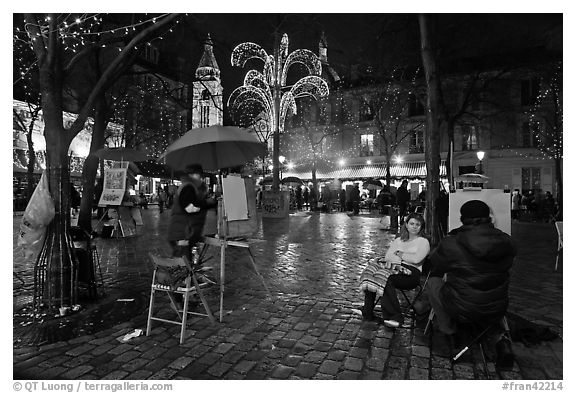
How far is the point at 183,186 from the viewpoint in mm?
5199

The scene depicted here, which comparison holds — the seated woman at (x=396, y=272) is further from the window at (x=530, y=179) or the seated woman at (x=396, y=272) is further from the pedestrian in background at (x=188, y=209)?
the window at (x=530, y=179)

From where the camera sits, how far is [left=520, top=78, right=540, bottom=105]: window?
31594 mm

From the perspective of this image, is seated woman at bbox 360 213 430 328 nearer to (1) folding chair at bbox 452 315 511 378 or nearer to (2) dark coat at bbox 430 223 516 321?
(1) folding chair at bbox 452 315 511 378

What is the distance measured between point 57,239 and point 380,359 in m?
4.04

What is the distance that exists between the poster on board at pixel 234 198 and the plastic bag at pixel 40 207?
2071 millimetres

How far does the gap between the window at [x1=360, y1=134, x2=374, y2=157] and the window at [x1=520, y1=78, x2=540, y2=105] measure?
12.4 meters

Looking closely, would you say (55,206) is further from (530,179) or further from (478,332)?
(530,179)

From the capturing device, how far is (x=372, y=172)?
35125 millimetres

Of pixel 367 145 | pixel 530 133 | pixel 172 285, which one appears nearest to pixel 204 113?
pixel 172 285

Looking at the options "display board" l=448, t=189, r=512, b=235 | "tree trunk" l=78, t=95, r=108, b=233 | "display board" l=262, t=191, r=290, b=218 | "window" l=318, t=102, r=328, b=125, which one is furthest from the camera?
"window" l=318, t=102, r=328, b=125

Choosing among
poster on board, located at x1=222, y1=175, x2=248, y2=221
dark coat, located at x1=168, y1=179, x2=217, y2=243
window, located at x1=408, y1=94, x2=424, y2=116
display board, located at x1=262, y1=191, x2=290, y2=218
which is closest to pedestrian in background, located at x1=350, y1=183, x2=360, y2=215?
display board, located at x1=262, y1=191, x2=290, y2=218
